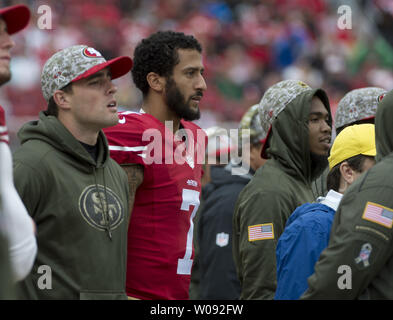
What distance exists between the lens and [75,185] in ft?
10.4

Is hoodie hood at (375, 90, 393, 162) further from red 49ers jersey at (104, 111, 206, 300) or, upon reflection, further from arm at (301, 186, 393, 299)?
red 49ers jersey at (104, 111, 206, 300)

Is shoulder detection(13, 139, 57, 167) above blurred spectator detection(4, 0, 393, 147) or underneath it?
above

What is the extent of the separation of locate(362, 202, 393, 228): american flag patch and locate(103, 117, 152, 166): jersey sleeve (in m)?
1.39

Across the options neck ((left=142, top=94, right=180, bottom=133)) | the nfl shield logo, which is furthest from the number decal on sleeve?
the nfl shield logo

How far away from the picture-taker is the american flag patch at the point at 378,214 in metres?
2.64

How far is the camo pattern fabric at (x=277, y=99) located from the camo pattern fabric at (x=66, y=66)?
117 centimetres

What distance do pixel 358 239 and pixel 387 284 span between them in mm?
190

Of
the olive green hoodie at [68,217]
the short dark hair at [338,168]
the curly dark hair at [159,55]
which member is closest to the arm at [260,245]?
the short dark hair at [338,168]

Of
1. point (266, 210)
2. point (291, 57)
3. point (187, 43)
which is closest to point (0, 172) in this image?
point (266, 210)

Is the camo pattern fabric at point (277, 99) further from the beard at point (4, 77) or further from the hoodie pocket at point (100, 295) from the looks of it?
the beard at point (4, 77)

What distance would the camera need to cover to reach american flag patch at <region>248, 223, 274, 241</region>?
378 centimetres

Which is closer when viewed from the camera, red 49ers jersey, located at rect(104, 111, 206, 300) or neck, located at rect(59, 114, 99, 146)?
neck, located at rect(59, 114, 99, 146)

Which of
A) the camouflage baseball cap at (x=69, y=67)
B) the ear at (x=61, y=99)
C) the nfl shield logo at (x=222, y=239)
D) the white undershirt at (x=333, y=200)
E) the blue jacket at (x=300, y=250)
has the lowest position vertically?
the nfl shield logo at (x=222, y=239)

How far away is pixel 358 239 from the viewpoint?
2.67 metres
